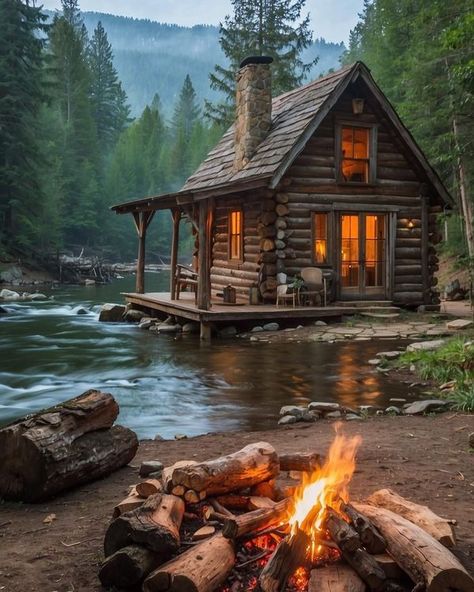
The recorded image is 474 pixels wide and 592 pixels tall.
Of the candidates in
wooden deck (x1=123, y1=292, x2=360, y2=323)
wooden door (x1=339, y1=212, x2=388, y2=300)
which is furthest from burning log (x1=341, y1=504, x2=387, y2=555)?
wooden door (x1=339, y1=212, x2=388, y2=300)

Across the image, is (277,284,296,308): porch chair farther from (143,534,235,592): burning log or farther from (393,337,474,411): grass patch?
(143,534,235,592): burning log

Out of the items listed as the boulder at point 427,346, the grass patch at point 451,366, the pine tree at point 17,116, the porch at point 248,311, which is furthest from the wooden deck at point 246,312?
the pine tree at point 17,116

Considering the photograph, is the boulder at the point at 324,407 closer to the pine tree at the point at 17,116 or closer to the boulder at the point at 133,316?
the boulder at the point at 133,316

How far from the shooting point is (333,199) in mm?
16828

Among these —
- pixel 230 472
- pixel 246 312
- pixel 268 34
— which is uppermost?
pixel 268 34

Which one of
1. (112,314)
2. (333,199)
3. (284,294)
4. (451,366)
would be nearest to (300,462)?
(451,366)

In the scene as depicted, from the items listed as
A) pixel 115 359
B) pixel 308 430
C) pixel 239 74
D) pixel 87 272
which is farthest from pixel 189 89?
pixel 308 430

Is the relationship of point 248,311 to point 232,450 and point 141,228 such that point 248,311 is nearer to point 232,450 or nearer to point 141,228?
point 141,228

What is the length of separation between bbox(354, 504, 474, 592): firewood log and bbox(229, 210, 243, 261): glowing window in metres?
14.8

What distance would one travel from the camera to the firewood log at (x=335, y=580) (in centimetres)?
293

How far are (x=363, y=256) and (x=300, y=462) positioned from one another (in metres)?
13.3

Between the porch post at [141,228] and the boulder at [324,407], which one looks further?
the porch post at [141,228]

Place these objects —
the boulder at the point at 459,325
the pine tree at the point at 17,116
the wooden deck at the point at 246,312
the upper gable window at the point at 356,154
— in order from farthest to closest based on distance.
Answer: the pine tree at the point at 17,116 → the upper gable window at the point at 356,154 → the wooden deck at the point at 246,312 → the boulder at the point at 459,325

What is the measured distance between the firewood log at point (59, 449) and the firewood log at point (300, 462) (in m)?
1.48
